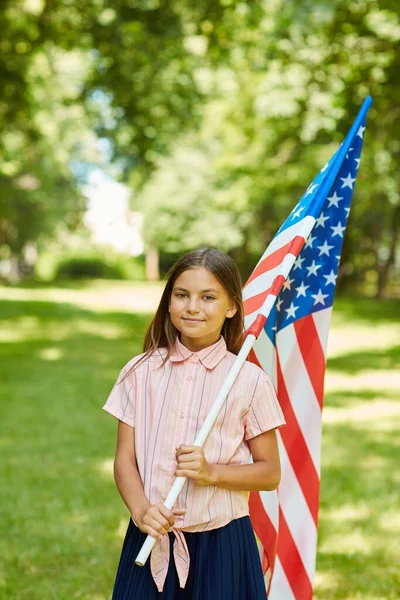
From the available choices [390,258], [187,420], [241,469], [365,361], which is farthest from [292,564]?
[390,258]

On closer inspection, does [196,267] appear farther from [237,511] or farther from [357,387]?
[357,387]

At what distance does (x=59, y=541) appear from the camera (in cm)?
461

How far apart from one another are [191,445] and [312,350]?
1.11m

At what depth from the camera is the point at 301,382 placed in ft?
10.2

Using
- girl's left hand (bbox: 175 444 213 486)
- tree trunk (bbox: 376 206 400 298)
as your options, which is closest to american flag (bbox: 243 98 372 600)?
girl's left hand (bbox: 175 444 213 486)

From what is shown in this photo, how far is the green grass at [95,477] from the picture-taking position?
13.5 ft

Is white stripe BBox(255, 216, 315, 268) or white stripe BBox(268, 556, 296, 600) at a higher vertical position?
white stripe BBox(255, 216, 315, 268)

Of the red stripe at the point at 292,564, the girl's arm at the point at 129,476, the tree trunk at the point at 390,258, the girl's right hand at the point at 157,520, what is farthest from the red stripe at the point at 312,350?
the tree trunk at the point at 390,258

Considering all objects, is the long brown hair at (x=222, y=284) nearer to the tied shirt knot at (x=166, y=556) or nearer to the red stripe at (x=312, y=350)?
the tied shirt knot at (x=166, y=556)

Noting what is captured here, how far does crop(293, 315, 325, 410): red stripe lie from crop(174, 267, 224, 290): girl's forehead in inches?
32.5

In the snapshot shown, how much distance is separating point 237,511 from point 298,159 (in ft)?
63.9

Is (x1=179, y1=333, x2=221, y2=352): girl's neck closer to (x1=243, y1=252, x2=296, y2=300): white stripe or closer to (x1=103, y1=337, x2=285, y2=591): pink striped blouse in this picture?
(x1=103, y1=337, x2=285, y2=591): pink striped blouse

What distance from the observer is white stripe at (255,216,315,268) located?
9.13ft

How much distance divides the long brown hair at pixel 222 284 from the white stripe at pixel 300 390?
1.97ft
